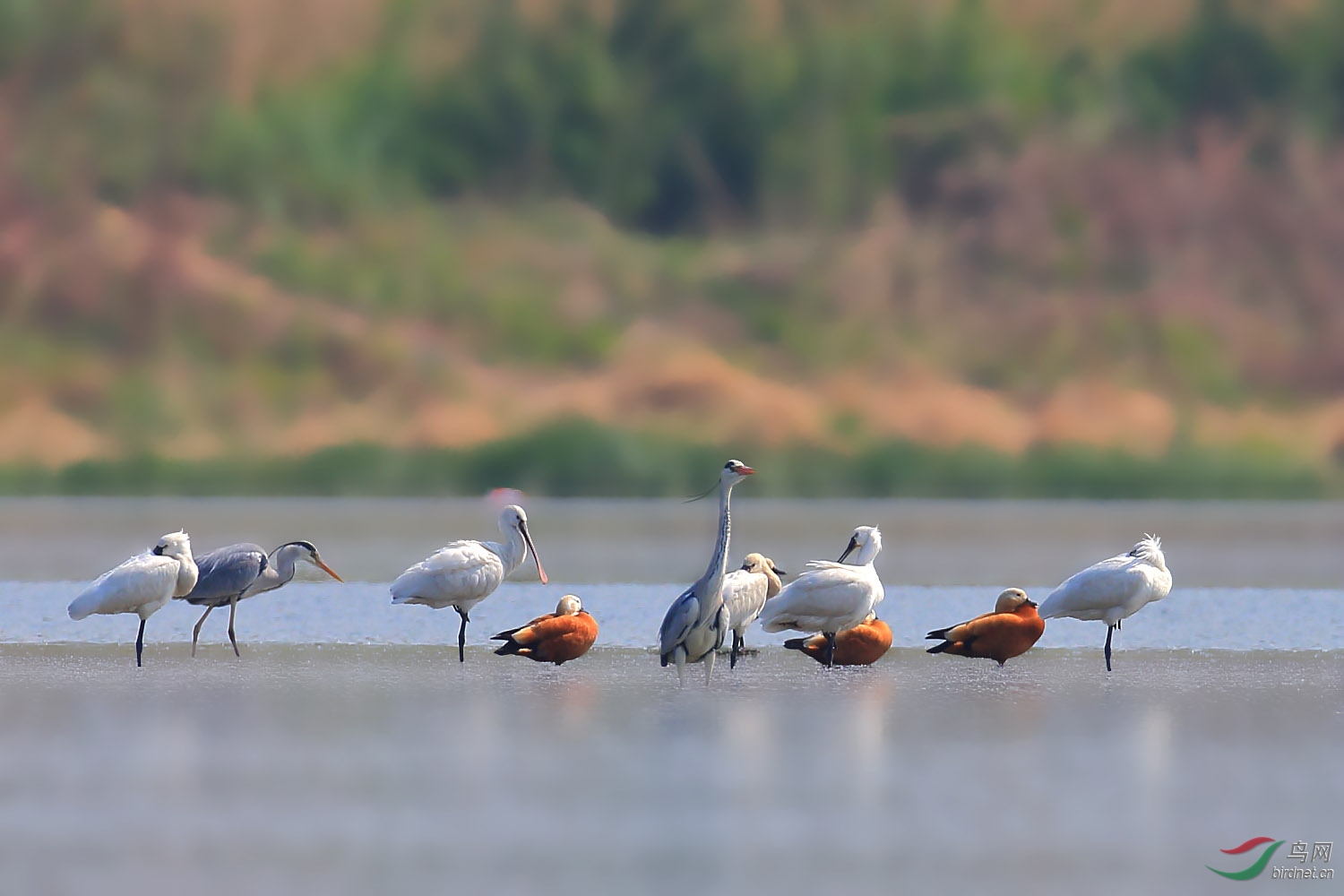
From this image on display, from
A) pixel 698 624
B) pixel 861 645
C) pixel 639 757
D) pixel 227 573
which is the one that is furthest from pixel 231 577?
pixel 639 757

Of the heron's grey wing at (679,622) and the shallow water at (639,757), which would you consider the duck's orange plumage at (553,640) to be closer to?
the shallow water at (639,757)

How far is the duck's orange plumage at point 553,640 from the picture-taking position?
12383 millimetres

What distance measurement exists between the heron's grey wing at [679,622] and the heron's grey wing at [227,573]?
11.1ft

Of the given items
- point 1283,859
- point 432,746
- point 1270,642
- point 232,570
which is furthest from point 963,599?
point 1283,859

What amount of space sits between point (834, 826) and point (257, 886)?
2.42 meters

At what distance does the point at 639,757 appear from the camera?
8.81 m

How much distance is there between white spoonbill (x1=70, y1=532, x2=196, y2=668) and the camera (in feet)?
40.0

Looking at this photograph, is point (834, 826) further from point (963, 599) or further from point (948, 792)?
point (963, 599)

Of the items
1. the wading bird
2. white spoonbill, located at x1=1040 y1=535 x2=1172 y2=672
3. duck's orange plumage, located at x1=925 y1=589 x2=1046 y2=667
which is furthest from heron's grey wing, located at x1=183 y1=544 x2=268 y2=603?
white spoonbill, located at x1=1040 y1=535 x2=1172 y2=672

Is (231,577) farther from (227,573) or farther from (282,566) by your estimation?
(282,566)

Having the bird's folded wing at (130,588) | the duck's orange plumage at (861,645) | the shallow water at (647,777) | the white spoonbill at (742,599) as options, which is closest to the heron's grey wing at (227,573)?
the bird's folded wing at (130,588)

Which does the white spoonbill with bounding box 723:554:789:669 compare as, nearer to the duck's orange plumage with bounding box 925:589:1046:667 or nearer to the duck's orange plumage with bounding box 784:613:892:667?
the duck's orange plumage with bounding box 784:613:892:667

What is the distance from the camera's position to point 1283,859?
6.88 metres

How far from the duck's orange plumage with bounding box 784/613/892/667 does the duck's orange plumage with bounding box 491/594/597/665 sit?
1690mm
